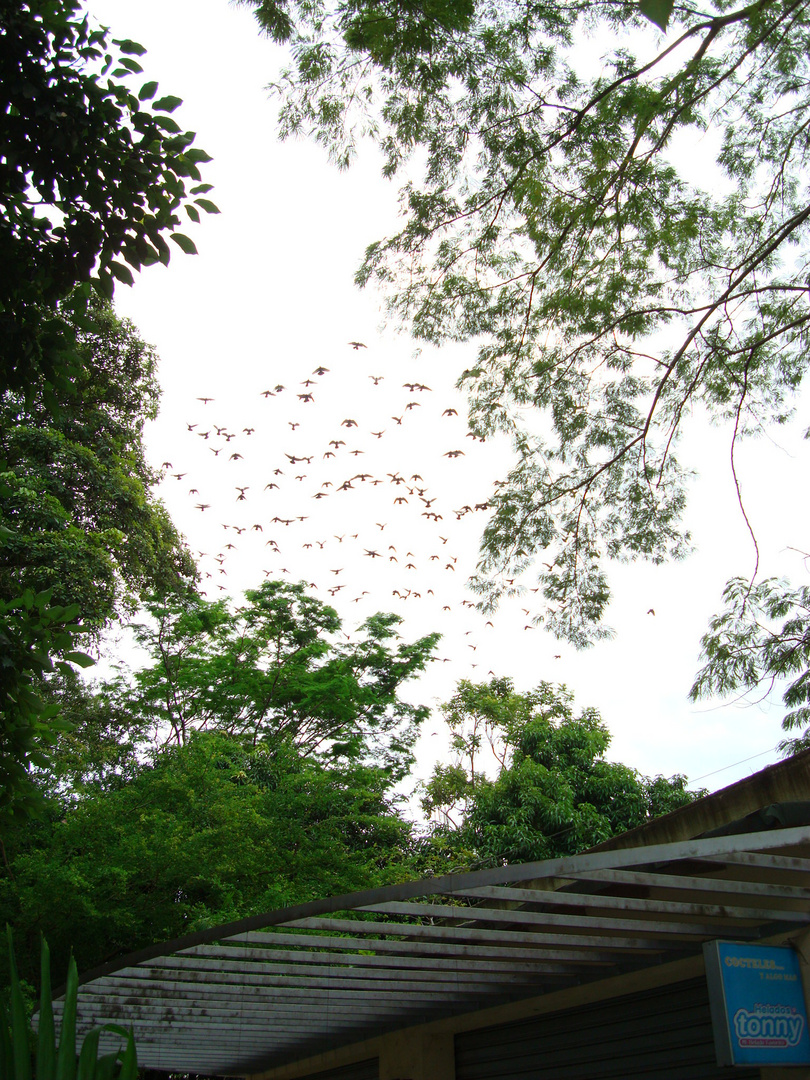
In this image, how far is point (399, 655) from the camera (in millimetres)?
20953

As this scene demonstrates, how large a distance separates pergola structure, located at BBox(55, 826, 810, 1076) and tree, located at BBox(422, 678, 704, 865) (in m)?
8.48

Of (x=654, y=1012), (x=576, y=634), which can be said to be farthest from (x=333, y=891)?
(x=654, y=1012)

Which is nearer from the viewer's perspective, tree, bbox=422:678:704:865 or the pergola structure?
the pergola structure

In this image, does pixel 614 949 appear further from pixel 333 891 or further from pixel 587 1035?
pixel 333 891

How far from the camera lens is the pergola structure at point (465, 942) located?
3.14m

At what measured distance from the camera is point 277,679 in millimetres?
16656

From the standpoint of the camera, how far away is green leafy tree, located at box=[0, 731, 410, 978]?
9.73 meters

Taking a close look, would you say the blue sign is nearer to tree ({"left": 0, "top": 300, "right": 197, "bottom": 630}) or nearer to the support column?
the support column

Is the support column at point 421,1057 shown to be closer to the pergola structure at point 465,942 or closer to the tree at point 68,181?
the pergola structure at point 465,942

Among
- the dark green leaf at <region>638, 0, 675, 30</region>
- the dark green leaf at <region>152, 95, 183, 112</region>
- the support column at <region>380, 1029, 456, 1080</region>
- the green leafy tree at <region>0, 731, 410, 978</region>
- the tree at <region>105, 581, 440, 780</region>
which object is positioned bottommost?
the support column at <region>380, 1029, 456, 1080</region>

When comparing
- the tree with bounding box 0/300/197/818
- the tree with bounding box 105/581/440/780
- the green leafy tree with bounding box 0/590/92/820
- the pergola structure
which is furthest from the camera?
the tree with bounding box 105/581/440/780

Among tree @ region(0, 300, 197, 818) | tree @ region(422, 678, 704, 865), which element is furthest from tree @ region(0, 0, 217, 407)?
tree @ region(422, 678, 704, 865)

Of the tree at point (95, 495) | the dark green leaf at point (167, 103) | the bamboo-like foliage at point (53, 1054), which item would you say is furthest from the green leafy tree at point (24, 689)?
the tree at point (95, 495)

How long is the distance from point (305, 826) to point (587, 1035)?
887 cm
